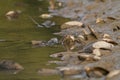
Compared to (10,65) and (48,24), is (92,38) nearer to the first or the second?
(10,65)

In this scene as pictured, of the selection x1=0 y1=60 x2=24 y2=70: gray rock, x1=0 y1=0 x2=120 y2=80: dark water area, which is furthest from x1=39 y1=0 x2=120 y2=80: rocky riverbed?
x1=0 y1=60 x2=24 y2=70: gray rock

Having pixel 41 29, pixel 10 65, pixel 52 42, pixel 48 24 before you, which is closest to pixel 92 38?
pixel 52 42

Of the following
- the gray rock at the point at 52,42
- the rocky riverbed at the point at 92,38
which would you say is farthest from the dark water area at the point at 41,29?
the gray rock at the point at 52,42

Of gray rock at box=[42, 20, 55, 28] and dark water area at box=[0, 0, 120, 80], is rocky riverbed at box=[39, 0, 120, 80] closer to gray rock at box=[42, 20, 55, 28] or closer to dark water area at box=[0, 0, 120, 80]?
dark water area at box=[0, 0, 120, 80]

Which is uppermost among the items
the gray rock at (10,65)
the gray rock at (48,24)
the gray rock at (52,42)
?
the gray rock at (48,24)

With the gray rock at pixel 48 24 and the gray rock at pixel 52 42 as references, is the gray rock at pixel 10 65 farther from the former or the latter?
the gray rock at pixel 48 24

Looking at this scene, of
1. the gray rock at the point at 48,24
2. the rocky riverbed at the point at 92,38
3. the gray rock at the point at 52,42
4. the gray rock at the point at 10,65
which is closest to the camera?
the rocky riverbed at the point at 92,38

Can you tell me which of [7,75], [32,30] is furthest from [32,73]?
[32,30]

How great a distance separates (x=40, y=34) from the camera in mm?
7836

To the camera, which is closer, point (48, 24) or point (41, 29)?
point (41, 29)

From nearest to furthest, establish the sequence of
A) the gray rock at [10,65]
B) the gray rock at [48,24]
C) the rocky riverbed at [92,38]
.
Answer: the rocky riverbed at [92,38], the gray rock at [10,65], the gray rock at [48,24]

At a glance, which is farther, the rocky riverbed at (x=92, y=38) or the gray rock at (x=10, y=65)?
the gray rock at (x=10, y=65)

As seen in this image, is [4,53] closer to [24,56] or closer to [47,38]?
[24,56]

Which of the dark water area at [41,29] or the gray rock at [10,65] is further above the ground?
the dark water area at [41,29]
